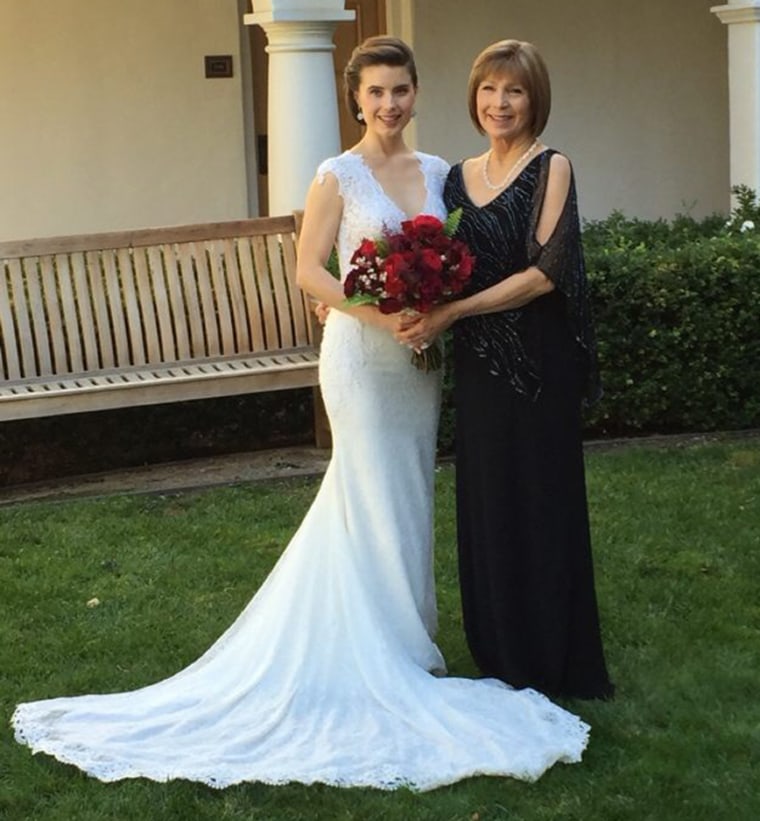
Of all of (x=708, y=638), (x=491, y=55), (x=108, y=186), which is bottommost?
(x=708, y=638)

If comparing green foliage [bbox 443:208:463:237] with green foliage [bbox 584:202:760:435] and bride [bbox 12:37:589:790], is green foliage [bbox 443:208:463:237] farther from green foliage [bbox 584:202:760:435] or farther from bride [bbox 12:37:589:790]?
green foliage [bbox 584:202:760:435]

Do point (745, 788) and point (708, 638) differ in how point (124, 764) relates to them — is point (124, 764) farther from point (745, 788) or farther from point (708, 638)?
point (708, 638)

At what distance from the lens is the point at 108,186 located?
10820mm

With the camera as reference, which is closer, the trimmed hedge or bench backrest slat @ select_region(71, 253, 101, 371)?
bench backrest slat @ select_region(71, 253, 101, 371)

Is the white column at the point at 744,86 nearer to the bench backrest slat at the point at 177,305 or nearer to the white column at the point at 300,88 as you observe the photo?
the white column at the point at 300,88

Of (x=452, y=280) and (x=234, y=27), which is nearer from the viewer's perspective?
(x=452, y=280)

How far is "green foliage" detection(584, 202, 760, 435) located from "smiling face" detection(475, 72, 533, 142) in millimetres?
3373

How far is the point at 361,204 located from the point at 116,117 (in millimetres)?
6407

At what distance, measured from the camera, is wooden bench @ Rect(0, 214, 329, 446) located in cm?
759

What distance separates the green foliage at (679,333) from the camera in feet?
26.1

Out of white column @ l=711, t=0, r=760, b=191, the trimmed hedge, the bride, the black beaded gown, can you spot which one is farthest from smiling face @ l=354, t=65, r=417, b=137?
white column @ l=711, t=0, r=760, b=191

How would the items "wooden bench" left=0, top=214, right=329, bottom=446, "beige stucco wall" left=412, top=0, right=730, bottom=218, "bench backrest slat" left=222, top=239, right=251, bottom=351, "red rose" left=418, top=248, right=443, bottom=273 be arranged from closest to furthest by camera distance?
"red rose" left=418, top=248, right=443, bottom=273
"wooden bench" left=0, top=214, right=329, bottom=446
"bench backrest slat" left=222, top=239, right=251, bottom=351
"beige stucco wall" left=412, top=0, right=730, bottom=218

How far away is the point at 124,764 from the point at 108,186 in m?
6.95

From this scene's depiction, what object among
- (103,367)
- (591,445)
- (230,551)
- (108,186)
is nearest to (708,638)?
(230,551)
